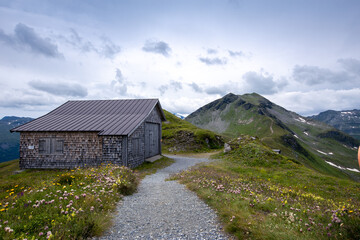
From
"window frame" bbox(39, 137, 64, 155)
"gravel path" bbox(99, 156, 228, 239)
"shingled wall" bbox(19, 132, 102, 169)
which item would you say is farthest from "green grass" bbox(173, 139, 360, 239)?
"window frame" bbox(39, 137, 64, 155)

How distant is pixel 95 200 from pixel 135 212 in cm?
157

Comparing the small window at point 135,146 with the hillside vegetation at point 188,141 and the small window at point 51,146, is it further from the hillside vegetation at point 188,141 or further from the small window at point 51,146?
the hillside vegetation at point 188,141

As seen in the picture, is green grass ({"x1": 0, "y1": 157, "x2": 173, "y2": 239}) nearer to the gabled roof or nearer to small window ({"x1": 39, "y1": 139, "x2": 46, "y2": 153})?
the gabled roof

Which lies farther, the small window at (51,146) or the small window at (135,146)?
the small window at (51,146)

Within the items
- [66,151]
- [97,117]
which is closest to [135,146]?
[97,117]

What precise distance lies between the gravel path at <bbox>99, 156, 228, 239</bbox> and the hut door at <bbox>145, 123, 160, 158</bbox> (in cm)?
1510

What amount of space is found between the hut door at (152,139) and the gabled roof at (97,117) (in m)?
2.32

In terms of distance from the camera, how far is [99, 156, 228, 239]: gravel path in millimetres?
6273

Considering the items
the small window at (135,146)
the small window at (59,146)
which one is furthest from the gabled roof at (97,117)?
the small window at (135,146)

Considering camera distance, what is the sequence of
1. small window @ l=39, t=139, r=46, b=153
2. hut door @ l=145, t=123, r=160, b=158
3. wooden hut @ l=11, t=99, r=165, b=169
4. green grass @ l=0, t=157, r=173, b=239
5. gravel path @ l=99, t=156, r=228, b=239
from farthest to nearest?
hut door @ l=145, t=123, r=160, b=158, small window @ l=39, t=139, r=46, b=153, wooden hut @ l=11, t=99, r=165, b=169, gravel path @ l=99, t=156, r=228, b=239, green grass @ l=0, t=157, r=173, b=239

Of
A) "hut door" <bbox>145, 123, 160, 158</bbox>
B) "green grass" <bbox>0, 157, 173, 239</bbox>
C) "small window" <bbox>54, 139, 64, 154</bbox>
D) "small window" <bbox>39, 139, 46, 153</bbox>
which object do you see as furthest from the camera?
"hut door" <bbox>145, 123, 160, 158</bbox>

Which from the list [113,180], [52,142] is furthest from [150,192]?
[52,142]

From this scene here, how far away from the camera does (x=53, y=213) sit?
6.52 m

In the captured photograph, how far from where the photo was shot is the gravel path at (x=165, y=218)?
20.6ft
